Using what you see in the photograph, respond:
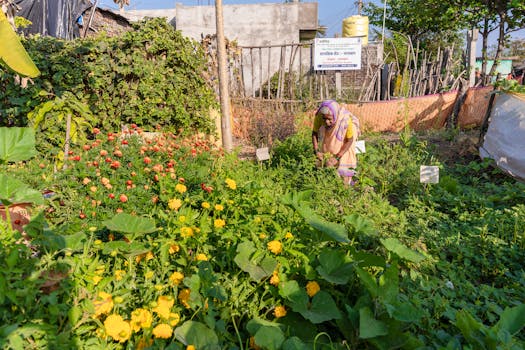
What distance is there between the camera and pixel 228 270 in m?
1.96

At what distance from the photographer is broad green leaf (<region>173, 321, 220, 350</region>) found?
146 centimetres

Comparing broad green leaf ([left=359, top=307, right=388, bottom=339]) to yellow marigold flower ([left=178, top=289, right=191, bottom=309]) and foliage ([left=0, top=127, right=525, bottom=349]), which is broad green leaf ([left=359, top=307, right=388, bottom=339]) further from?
yellow marigold flower ([left=178, top=289, right=191, bottom=309])

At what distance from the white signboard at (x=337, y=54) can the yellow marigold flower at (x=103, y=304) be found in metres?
8.88

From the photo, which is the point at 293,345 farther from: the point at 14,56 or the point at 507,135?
the point at 507,135

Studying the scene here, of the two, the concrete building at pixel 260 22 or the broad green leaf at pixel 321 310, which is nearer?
the broad green leaf at pixel 321 310

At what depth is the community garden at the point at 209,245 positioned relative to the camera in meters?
1.51

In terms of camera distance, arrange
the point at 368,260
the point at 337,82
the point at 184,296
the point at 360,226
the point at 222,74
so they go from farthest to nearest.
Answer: the point at 337,82 → the point at 222,74 → the point at 360,226 → the point at 368,260 → the point at 184,296

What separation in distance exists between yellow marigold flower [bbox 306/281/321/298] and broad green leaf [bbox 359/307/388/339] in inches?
8.9

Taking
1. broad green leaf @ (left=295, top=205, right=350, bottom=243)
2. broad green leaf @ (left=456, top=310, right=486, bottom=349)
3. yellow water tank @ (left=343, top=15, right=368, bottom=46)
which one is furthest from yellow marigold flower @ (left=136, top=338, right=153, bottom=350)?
yellow water tank @ (left=343, top=15, right=368, bottom=46)

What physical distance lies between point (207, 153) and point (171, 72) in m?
2.06

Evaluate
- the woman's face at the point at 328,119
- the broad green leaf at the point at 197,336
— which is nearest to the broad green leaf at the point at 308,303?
the broad green leaf at the point at 197,336

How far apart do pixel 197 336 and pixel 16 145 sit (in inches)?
45.6

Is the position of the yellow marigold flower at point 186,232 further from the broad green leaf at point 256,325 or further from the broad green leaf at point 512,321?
the broad green leaf at point 512,321

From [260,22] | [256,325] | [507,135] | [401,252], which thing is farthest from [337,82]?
[256,325]
